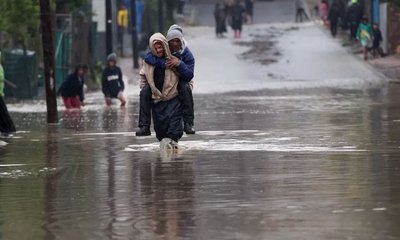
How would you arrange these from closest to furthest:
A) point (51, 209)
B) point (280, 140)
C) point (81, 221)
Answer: point (81, 221) → point (51, 209) → point (280, 140)

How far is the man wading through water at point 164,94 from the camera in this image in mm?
15238

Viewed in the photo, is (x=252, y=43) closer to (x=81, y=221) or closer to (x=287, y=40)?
(x=287, y=40)

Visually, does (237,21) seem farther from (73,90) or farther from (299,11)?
(73,90)

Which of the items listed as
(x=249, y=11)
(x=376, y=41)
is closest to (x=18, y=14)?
(x=376, y=41)

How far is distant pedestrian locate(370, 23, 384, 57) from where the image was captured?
46694 mm

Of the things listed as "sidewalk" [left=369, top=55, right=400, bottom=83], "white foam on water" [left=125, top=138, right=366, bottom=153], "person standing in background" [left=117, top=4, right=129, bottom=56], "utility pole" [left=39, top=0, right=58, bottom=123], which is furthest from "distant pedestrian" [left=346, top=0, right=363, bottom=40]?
"white foam on water" [left=125, top=138, right=366, bottom=153]

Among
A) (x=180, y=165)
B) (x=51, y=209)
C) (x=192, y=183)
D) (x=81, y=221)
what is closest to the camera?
(x=81, y=221)

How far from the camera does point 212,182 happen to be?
40.2 ft

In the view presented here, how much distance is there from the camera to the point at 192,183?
1225 centimetres

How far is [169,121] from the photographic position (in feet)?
50.9

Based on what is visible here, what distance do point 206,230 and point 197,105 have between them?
20.3 m

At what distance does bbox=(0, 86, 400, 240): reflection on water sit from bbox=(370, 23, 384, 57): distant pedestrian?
80.7ft

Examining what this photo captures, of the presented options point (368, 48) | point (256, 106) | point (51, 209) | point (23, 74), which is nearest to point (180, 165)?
point (51, 209)

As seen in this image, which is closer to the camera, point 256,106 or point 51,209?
point 51,209
